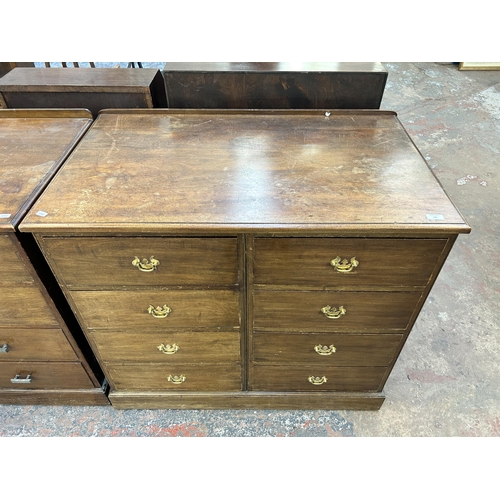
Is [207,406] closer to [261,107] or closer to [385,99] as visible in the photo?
[261,107]

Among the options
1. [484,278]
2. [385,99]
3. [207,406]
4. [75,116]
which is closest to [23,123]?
[75,116]

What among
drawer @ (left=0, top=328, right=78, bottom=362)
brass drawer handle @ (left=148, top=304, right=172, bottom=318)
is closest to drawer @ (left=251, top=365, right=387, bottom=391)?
brass drawer handle @ (left=148, top=304, right=172, bottom=318)

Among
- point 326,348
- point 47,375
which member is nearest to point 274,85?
point 326,348

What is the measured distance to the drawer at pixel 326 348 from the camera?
4.21ft

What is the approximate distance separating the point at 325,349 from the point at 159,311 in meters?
0.61

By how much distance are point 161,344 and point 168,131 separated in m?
0.78

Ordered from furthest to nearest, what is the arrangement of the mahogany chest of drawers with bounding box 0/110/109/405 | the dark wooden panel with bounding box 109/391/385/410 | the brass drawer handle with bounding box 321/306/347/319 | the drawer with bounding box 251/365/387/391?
the dark wooden panel with bounding box 109/391/385/410
the drawer with bounding box 251/365/387/391
the brass drawer handle with bounding box 321/306/347/319
the mahogany chest of drawers with bounding box 0/110/109/405

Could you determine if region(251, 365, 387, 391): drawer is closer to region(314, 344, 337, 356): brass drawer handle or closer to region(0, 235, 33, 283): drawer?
region(314, 344, 337, 356): brass drawer handle

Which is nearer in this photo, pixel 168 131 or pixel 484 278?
pixel 168 131

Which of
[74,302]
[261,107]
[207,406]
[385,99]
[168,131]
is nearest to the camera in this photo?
[74,302]

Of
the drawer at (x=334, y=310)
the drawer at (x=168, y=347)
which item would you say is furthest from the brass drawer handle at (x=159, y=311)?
the drawer at (x=334, y=310)

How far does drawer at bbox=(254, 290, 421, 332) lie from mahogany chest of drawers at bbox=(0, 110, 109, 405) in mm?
690

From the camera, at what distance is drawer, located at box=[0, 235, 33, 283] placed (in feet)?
3.36

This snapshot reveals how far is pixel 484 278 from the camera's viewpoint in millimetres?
2127
